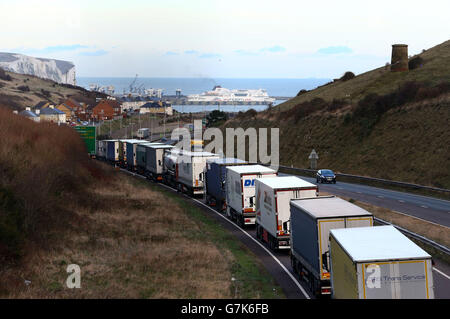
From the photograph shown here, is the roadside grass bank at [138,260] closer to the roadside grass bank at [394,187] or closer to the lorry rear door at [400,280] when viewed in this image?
the lorry rear door at [400,280]

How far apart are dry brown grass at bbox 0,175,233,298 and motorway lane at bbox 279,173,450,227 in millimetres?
14327

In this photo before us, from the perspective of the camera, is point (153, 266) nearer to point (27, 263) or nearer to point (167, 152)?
point (27, 263)

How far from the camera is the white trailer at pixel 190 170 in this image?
52438mm

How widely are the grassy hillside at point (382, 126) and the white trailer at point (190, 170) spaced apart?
69.5 ft

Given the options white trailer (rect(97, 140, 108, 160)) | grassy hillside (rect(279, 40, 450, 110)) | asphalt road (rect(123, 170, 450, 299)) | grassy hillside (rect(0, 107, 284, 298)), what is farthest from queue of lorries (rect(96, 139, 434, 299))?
white trailer (rect(97, 140, 108, 160))

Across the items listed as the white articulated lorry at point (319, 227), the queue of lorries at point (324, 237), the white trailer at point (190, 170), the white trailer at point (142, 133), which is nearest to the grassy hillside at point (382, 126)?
the white trailer at point (190, 170)

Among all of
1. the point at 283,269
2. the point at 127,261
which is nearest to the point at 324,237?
the point at 283,269

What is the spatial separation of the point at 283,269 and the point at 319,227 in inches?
270

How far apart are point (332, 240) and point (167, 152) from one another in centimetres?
4619

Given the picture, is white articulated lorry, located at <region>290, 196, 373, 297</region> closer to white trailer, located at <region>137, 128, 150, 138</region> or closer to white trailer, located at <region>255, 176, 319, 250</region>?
white trailer, located at <region>255, 176, 319, 250</region>

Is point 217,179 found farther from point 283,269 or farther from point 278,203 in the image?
point 283,269

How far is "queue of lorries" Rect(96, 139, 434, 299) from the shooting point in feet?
52.7
